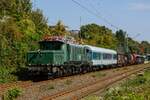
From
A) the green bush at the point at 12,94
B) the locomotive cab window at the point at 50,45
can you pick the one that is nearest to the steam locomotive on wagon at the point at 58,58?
the locomotive cab window at the point at 50,45

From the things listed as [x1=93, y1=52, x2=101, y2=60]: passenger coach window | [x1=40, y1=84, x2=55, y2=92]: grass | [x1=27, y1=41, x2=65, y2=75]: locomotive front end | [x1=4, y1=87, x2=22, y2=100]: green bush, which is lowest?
[x1=4, y1=87, x2=22, y2=100]: green bush

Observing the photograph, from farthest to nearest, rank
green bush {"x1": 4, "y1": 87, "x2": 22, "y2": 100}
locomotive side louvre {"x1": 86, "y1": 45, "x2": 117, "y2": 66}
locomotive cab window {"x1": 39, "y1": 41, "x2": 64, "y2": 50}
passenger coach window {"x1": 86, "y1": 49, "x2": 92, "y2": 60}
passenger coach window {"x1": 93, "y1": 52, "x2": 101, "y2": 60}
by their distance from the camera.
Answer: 1. passenger coach window {"x1": 93, "y1": 52, "x2": 101, "y2": 60}
2. locomotive side louvre {"x1": 86, "y1": 45, "x2": 117, "y2": 66}
3. passenger coach window {"x1": 86, "y1": 49, "x2": 92, "y2": 60}
4. locomotive cab window {"x1": 39, "y1": 41, "x2": 64, "y2": 50}
5. green bush {"x1": 4, "y1": 87, "x2": 22, "y2": 100}

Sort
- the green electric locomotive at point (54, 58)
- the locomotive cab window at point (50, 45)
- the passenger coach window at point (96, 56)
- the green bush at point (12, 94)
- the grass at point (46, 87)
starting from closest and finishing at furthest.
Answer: the green bush at point (12, 94)
the grass at point (46, 87)
the green electric locomotive at point (54, 58)
the locomotive cab window at point (50, 45)
the passenger coach window at point (96, 56)

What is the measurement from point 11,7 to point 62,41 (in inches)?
547

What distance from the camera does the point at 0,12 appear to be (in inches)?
1793

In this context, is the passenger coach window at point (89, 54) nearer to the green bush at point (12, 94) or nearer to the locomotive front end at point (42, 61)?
the locomotive front end at point (42, 61)

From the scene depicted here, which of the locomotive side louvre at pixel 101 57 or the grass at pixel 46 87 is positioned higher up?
the locomotive side louvre at pixel 101 57

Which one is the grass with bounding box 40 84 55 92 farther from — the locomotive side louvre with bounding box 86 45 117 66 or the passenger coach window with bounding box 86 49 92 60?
the locomotive side louvre with bounding box 86 45 117 66

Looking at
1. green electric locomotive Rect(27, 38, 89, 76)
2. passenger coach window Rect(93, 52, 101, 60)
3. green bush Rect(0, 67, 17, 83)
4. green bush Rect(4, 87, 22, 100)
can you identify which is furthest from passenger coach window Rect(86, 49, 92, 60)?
green bush Rect(4, 87, 22, 100)

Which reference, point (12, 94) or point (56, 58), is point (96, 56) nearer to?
point (56, 58)

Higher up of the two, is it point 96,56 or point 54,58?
point 96,56

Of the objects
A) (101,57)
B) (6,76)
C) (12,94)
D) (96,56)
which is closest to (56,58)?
(6,76)

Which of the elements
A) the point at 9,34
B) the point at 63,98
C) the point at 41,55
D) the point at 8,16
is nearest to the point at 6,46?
the point at 9,34

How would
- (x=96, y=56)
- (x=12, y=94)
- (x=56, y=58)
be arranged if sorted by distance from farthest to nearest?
(x=96, y=56), (x=56, y=58), (x=12, y=94)
